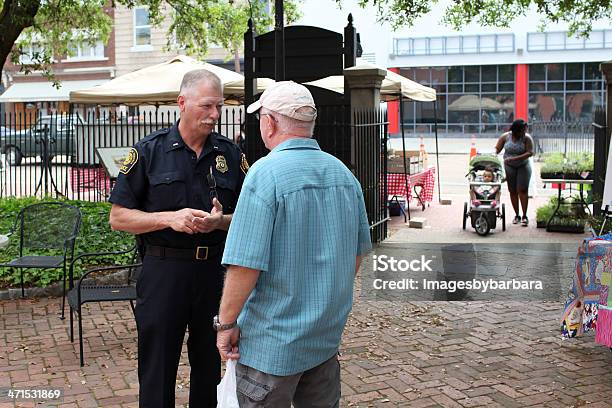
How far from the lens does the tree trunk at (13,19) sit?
37.5 feet

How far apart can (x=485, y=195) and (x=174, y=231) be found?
9089 millimetres

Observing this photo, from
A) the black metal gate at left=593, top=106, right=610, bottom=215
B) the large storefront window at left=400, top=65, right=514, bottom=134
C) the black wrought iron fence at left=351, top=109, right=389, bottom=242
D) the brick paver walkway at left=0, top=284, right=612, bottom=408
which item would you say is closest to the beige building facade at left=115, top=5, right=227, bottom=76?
the large storefront window at left=400, top=65, right=514, bottom=134

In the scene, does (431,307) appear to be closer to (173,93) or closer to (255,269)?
(255,269)

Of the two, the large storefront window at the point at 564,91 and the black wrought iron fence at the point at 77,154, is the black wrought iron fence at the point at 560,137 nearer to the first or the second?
the large storefront window at the point at 564,91

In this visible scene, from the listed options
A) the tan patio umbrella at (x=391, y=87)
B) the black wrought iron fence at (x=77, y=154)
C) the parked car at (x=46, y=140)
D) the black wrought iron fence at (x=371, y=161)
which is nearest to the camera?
the black wrought iron fence at (x=371, y=161)

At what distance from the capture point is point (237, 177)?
414 centimetres

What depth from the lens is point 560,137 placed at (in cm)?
3142

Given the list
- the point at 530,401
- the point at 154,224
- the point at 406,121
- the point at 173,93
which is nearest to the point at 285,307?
the point at 154,224

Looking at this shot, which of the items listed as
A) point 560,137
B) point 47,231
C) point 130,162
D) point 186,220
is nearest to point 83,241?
point 47,231

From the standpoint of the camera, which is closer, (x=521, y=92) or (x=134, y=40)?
(x=134, y=40)

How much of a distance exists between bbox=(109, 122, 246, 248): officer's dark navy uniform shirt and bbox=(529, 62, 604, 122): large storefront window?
37.9 meters

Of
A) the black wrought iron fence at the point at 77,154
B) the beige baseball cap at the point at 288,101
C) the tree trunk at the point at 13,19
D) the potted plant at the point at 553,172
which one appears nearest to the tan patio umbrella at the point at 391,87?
the black wrought iron fence at the point at 77,154

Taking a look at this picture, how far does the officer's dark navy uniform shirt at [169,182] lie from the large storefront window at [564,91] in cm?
3794

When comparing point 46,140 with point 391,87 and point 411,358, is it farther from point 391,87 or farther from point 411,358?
point 411,358
